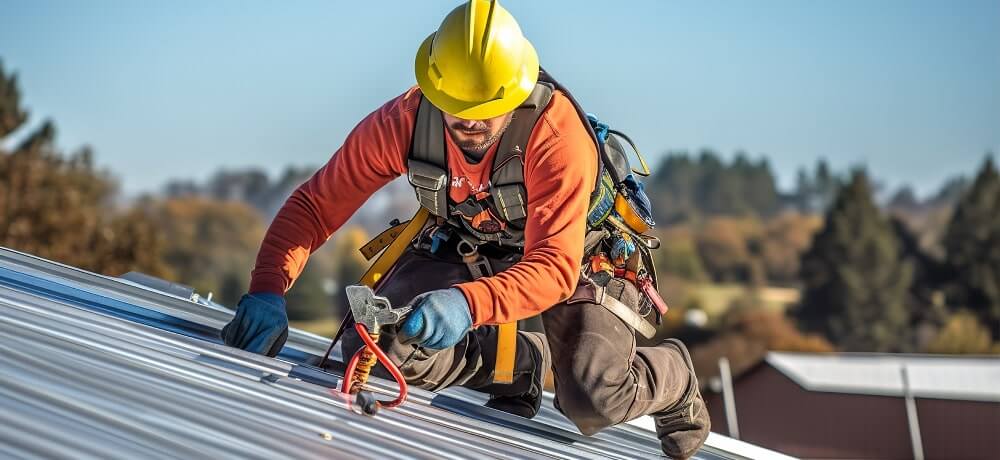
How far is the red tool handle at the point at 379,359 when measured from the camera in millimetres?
3574

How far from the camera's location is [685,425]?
5113 millimetres

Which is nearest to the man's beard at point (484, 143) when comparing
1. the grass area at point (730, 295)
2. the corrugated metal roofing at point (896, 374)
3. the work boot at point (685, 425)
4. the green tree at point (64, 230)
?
the work boot at point (685, 425)

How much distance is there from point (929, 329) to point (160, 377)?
63969mm

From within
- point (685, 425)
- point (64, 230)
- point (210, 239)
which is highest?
point (210, 239)

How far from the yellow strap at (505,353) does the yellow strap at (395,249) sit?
0.51 m

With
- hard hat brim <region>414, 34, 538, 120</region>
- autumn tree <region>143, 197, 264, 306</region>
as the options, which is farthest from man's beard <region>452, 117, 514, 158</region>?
autumn tree <region>143, 197, 264, 306</region>

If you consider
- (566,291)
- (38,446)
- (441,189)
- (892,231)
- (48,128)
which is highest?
(48,128)

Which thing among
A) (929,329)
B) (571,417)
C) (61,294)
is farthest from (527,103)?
(929,329)

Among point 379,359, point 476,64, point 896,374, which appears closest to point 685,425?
point 476,64

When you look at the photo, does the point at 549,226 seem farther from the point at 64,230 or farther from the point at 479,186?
the point at 64,230

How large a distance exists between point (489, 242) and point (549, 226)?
2.65 feet

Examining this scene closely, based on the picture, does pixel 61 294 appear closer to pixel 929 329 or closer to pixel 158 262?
pixel 158 262

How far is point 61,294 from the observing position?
4301 millimetres

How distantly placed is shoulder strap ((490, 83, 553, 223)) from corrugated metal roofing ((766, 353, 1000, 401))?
17.0 meters
